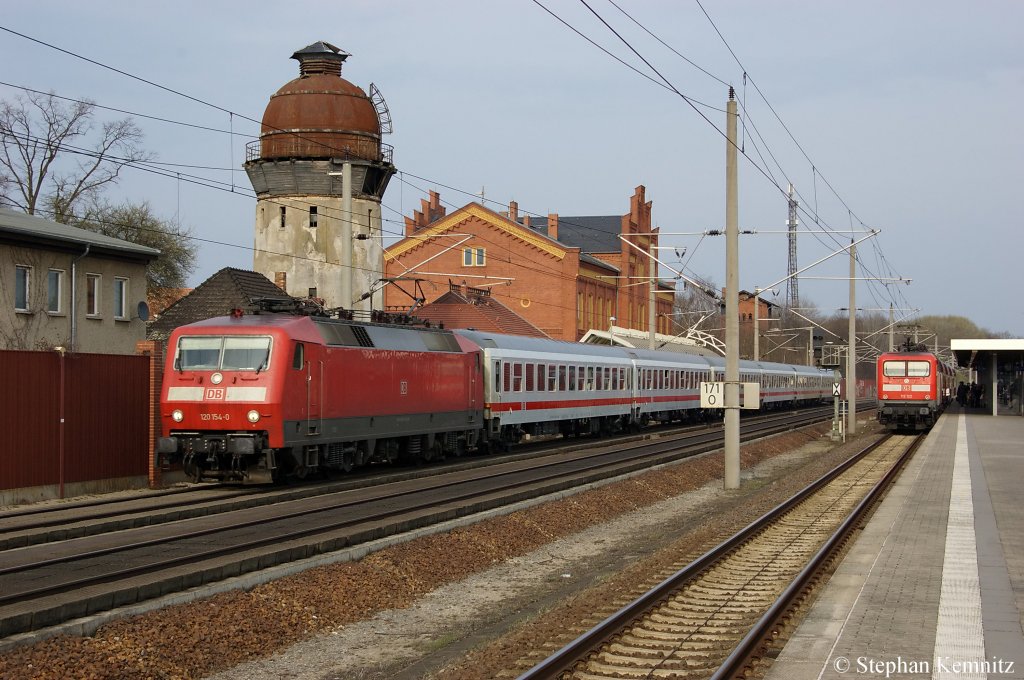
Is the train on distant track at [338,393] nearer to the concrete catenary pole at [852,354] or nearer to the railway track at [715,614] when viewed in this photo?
the railway track at [715,614]

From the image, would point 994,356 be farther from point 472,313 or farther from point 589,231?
point 589,231

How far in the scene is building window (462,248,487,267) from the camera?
2901 inches

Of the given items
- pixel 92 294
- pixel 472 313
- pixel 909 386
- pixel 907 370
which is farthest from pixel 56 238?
pixel 472 313

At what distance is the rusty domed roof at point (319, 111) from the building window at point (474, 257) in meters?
22.8

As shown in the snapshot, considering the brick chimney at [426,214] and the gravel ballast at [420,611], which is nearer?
the gravel ballast at [420,611]

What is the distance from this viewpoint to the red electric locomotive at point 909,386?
148 ft

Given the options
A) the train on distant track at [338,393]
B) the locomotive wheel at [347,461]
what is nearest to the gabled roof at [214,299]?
the train on distant track at [338,393]

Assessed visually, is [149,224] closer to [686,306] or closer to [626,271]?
[626,271]

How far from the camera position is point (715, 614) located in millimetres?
11250

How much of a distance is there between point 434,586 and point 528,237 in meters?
59.2

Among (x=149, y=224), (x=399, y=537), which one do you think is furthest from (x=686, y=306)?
(x=399, y=537)

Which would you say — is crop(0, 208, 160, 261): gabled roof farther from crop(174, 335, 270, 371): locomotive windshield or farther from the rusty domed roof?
the rusty domed roof

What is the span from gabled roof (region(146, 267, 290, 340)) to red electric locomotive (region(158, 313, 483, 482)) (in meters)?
18.6

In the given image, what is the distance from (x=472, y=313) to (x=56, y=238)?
3279cm
